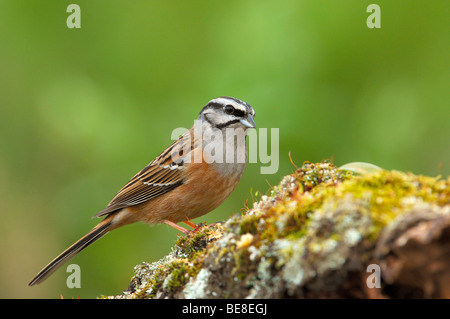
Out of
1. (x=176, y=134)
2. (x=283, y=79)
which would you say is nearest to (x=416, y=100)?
(x=283, y=79)

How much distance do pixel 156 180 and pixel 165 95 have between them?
5.64 ft

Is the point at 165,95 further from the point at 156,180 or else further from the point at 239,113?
the point at 239,113

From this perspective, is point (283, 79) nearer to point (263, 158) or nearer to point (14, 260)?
point (263, 158)

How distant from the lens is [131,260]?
25.1 ft

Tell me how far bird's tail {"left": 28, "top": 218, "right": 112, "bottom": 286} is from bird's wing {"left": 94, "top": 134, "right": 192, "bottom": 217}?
9.9 inches

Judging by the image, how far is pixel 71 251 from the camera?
632 cm

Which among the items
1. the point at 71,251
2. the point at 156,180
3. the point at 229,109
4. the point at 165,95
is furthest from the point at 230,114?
the point at 71,251

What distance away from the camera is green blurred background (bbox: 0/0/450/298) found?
23.5 feet

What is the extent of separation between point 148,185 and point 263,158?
1.77m

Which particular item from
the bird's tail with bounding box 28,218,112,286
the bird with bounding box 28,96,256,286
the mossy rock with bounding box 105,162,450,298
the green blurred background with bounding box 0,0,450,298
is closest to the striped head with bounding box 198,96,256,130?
the bird with bounding box 28,96,256,286

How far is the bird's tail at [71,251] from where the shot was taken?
19.6 feet

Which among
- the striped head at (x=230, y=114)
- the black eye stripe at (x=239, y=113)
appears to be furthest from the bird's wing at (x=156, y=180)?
the black eye stripe at (x=239, y=113)

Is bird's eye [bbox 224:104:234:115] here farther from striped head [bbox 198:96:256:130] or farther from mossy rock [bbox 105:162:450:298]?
mossy rock [bbox 105:162:450:298]

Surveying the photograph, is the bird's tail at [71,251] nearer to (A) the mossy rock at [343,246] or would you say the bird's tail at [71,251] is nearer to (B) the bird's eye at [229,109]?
(B) the bird's eye at [229,109]
